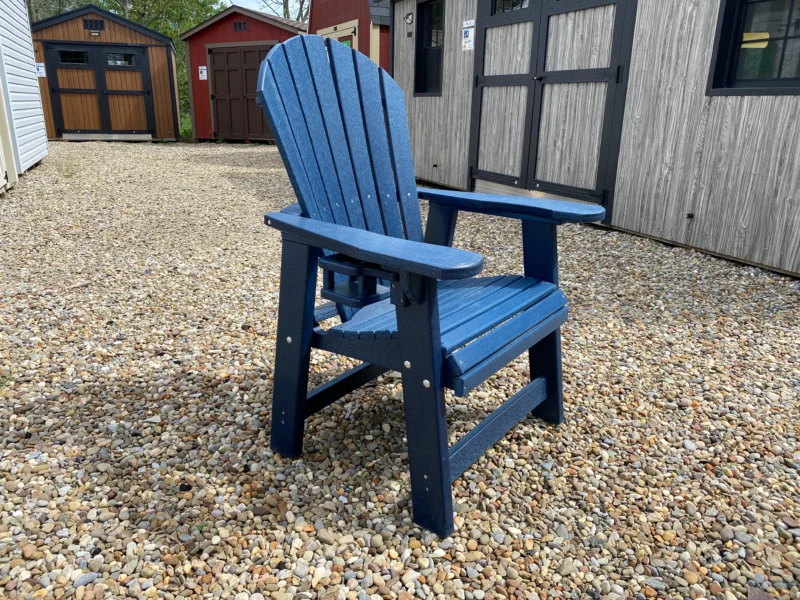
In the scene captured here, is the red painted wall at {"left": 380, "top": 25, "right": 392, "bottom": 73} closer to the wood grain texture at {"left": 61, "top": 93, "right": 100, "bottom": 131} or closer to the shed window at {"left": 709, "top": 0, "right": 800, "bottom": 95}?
the shed window at {"left": 709, "top": 0, "right": 800, "bottom": 95}

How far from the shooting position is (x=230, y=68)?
452 inches

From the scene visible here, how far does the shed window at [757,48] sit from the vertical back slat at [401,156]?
7.82ft

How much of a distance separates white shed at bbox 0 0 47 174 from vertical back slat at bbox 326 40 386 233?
16.5 feet

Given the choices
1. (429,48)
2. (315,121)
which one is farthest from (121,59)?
(315,121)

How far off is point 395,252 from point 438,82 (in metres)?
5.49

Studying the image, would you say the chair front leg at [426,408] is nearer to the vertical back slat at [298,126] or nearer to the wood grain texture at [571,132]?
the vertical back slat at [298,126]

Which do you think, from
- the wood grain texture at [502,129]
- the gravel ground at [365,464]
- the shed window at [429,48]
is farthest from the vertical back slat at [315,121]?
the shed window at [429,48]

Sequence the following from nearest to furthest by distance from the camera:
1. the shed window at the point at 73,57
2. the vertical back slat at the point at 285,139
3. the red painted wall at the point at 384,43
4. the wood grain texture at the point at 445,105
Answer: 1. the vertical back slat at the point at 285,139
2. the wood grain texture at the point at 445,105
3. the red painted wall at the point at 384,43
4. the shed window at the point at 73,57

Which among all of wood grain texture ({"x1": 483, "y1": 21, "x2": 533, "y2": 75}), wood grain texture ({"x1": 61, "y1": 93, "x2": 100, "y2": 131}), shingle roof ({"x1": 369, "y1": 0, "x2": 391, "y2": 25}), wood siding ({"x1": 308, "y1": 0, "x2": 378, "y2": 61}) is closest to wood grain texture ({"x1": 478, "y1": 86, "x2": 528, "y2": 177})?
wood grain texture ({"x1": 483, "y1": 21, "x2": 533, "y2": 75})

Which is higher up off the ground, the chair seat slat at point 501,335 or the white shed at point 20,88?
the white shed at point 20,88

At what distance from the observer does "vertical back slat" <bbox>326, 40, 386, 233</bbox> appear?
169 centimetres

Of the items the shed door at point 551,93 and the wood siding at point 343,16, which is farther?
the wood siding at point 343,16

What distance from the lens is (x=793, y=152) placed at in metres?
3.10

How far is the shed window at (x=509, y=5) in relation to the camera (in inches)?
186
